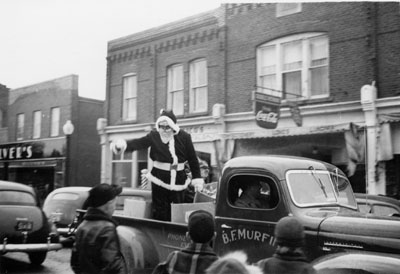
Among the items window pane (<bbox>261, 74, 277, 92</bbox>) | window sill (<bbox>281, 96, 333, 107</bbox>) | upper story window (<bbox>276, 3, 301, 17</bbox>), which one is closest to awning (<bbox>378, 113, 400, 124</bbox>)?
window sill (<bbox>281, 96, 333, 107</bbox>)

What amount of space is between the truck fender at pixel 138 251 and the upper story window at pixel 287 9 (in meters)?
7.68

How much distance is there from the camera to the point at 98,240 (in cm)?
237

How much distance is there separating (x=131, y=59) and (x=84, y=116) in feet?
11.3

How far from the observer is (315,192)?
11.8ft

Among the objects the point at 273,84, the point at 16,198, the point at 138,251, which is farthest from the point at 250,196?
the point at 273,84

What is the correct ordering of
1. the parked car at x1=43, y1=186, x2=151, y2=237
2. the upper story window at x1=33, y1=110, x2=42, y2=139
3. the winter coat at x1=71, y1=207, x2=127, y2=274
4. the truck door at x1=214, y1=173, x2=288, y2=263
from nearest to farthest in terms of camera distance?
the winter coat at x1=71, y1=207, x2=127, y2=274
the truck door at x1=214, y1=173, x2=288, y2=263
the upper story window at x1=33, y1=110, x2=42, y2=139
the parked car at x1=43, y1=186, x2=151, y2=237

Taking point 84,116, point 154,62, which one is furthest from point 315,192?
point 154,62

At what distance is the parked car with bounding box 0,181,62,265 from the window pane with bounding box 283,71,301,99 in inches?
250

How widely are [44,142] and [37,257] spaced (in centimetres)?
172

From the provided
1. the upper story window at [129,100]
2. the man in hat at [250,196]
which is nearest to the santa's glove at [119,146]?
the man in hat at [250,196]

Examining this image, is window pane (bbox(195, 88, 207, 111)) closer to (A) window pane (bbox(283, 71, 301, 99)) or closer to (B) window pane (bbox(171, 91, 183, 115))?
(B) window pane (bbox(171, 91, 183, 115))

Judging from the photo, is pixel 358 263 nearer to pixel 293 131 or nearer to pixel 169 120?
pixel 169 120

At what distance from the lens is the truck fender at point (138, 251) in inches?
147

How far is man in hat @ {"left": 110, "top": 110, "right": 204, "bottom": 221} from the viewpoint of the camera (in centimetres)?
445
